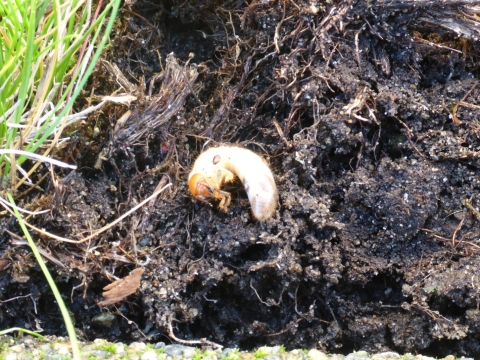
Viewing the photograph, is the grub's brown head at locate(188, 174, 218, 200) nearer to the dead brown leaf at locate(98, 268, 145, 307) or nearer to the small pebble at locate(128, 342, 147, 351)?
the dead brown leaf at locate(98, 268, 145, 307)

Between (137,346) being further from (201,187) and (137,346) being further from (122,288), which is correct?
(201,187)

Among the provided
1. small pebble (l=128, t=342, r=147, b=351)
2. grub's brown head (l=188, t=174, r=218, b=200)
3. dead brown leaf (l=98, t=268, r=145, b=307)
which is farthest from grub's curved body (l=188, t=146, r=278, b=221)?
small pebble (l=128, t=342, r=147, b=351)

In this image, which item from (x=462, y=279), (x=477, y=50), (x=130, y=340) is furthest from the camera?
(x=477, y=50)

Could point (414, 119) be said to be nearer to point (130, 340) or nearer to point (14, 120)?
point (130, 340)

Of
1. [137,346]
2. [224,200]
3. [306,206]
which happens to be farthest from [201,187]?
[137,346]

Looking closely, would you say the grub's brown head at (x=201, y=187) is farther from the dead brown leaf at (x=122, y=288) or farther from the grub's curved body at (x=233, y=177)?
the dead brown leaf at (x=122, y=288)

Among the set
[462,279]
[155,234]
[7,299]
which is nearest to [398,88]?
[462,279]

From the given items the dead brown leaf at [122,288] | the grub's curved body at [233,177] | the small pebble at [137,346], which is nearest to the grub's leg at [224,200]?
the grub's curved body at [233,177]
